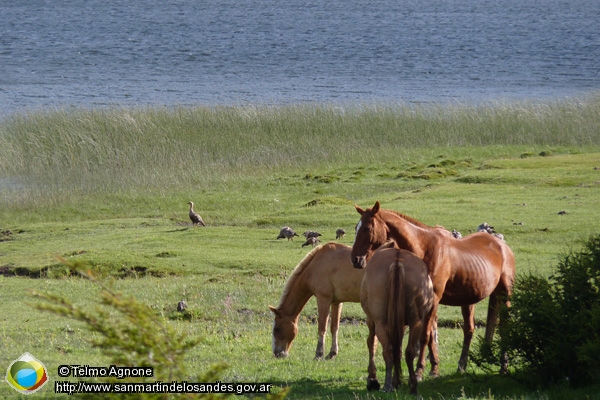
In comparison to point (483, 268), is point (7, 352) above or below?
below

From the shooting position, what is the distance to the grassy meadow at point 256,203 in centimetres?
1105

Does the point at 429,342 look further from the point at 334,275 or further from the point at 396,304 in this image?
the point at 334,275

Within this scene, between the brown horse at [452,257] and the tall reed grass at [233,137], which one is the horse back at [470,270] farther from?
the tall reed grass at [233,137]

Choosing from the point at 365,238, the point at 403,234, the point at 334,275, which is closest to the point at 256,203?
the point at 334,275

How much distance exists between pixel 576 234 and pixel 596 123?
15.2 m

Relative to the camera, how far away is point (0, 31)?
86.6 m

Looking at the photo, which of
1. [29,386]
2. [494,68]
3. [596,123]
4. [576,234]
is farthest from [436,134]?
[494,68]

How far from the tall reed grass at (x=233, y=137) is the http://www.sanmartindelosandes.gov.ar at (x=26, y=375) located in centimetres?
1569

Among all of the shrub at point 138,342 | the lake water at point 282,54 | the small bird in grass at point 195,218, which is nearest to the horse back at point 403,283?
the shrub at point 138,342

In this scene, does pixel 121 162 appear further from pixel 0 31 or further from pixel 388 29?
pixel 388 29

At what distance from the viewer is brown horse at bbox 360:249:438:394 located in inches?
319

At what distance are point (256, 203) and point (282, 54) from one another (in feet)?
175

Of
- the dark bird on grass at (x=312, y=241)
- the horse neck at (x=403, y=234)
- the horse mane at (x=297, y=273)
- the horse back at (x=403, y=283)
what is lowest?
the dark bird on grass at (x=312, y=241)

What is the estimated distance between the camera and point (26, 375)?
9.02m
